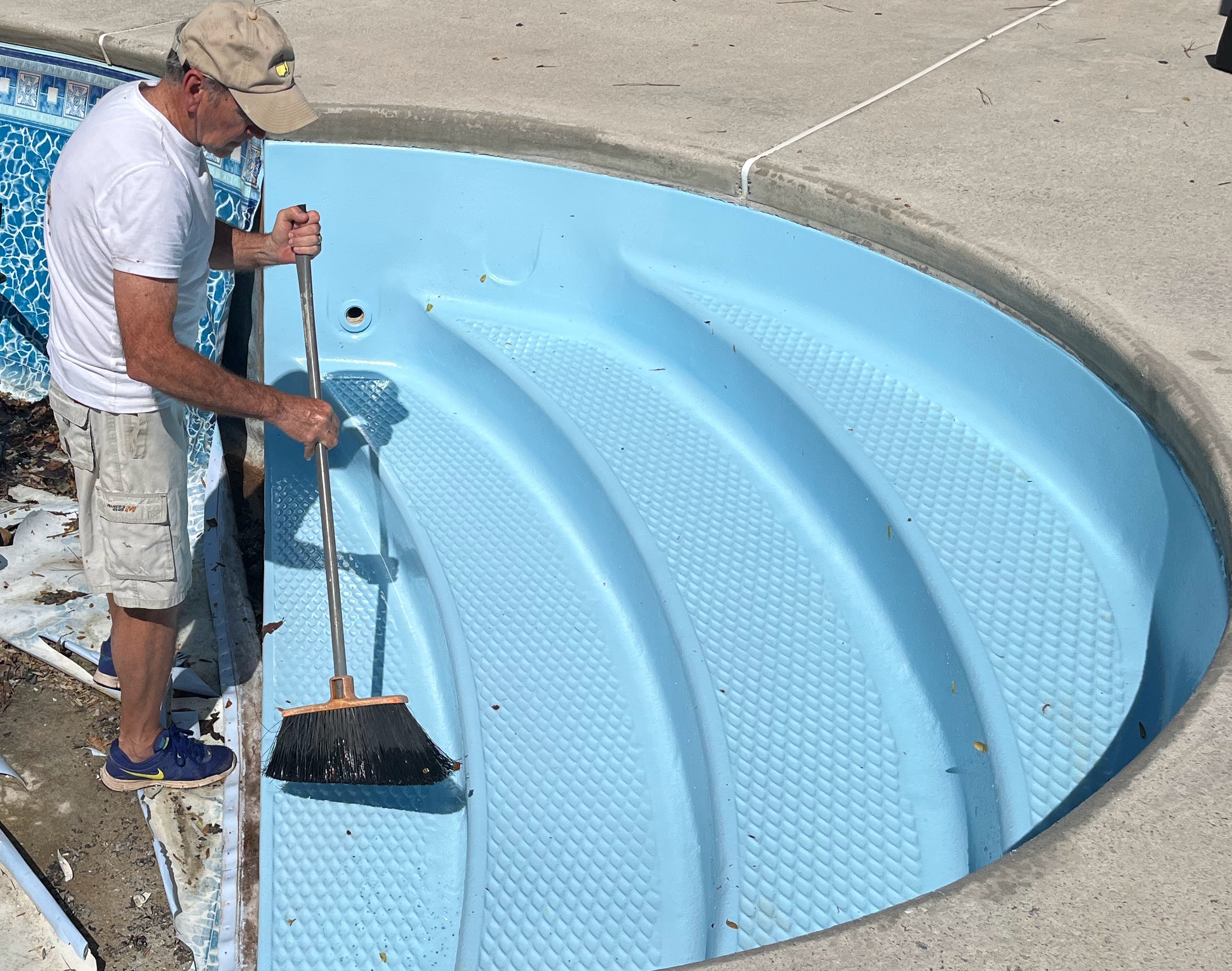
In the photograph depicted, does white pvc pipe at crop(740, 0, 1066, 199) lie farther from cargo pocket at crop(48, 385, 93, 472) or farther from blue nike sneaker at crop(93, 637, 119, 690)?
blue nike sneaker at crop(93, 637, 119, 690)

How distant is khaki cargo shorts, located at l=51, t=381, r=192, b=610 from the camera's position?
85.0 inches

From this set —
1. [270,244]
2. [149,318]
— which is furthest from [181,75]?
[270,244]

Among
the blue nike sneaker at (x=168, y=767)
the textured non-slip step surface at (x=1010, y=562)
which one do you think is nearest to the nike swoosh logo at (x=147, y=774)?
the blue nike sneaker at (x=168, y=767)

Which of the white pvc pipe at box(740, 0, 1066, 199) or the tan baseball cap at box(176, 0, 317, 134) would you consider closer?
the tan baseball cap at box(176, 0, 317, 134)

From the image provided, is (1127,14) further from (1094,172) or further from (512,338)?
(512,338)

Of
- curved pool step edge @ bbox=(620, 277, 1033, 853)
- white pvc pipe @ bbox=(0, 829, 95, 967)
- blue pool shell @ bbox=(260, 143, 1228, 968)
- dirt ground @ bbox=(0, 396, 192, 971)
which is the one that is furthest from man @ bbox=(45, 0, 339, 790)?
curved pool step edge @ bbox=(620, 277, 1033, 853)

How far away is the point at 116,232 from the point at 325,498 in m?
0.79

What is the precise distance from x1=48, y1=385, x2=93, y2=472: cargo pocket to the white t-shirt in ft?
0.07

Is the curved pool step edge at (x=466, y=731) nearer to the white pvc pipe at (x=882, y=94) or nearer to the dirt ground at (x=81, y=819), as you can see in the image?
the dirt ground at (x=81, y=819)

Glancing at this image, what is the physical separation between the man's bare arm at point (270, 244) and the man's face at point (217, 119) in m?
0.43

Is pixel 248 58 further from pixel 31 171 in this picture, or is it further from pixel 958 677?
pixel 31 171

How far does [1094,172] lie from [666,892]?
2468 mm

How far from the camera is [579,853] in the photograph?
2314 millimetres

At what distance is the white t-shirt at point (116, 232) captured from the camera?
188 centimetres
